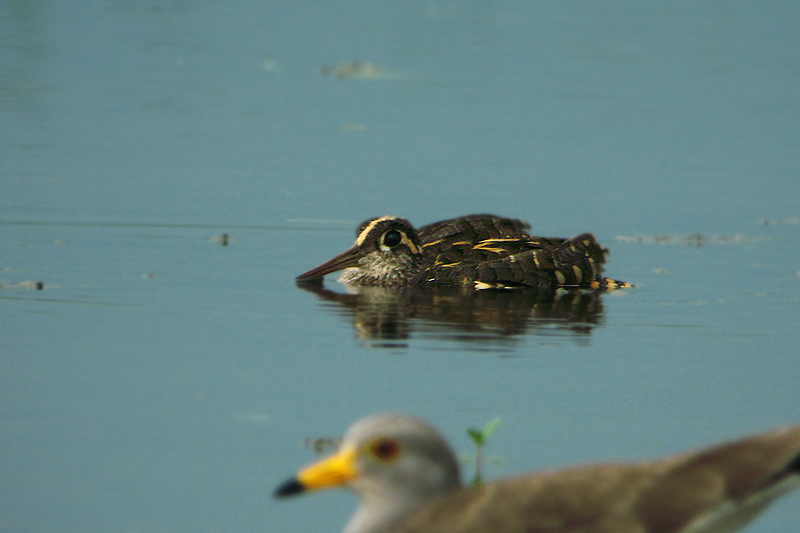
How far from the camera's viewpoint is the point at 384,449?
15.4ft

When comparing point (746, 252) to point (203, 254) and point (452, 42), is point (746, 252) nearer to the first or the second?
A: point (203, 254)

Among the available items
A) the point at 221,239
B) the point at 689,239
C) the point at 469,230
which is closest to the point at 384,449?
the point at 469,230

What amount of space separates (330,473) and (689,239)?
8.45 m

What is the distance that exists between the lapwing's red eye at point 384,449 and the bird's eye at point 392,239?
6.94m

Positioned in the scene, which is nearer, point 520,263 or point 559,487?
point 559,487

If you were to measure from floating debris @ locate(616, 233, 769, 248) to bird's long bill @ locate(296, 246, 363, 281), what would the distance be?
97.4 inches

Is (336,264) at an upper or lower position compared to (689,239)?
lower

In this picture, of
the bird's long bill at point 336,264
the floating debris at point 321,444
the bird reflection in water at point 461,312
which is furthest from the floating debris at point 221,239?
the floating debris at point 321,444

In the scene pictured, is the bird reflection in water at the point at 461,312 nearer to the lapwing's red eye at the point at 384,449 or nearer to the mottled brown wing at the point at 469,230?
the mottled brown wing at the point at 469,230

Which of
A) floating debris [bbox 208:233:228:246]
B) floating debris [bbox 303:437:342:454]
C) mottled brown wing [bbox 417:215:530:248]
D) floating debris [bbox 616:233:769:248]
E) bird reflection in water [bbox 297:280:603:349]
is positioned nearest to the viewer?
floating debris [bbox 303:437:342:454]

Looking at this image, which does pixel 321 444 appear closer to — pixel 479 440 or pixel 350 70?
pixel 479 440

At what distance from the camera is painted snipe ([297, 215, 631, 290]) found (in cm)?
1129

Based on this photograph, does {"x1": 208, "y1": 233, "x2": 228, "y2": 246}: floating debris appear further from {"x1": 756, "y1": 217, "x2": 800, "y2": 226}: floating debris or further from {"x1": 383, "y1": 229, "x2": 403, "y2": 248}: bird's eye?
{"x1": 756, "y1": 217, "x2": 800, "y2": 226}: floating debris

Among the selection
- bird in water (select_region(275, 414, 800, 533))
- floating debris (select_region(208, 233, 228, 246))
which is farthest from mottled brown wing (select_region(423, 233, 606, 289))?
bird in water (select_region(275, 414, 800, 533))
